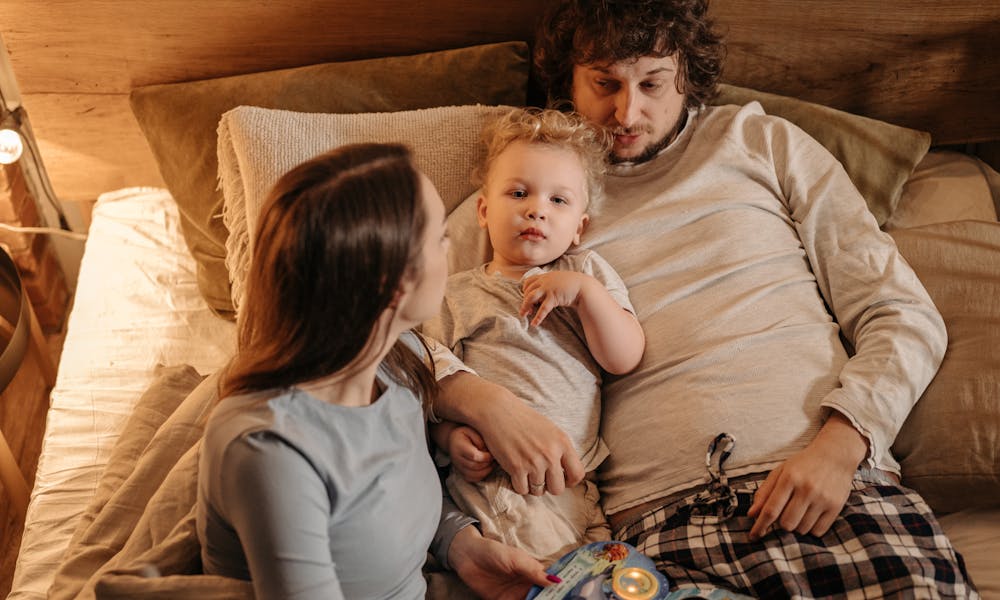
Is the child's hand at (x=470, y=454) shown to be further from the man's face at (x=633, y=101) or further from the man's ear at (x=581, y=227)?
the man's face at (x=633, y=101)

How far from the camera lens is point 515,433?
3.94 ft

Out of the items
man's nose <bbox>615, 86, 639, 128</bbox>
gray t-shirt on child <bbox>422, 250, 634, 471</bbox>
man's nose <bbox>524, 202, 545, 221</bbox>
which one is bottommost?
gray t-shirt on child <bbox>422, 250, 634, 471</bbox>

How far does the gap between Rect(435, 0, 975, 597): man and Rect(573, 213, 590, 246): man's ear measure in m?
0.03

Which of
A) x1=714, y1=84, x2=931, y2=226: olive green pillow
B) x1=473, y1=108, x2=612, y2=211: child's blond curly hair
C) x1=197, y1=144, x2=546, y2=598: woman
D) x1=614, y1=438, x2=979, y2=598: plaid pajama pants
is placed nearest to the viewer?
x1=197, y1=144, x2=546, y2=598: woman

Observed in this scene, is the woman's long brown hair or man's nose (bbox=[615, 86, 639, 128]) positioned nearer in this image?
the woman's long brown hair

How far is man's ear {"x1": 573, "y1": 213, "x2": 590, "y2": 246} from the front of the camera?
1.44 metres

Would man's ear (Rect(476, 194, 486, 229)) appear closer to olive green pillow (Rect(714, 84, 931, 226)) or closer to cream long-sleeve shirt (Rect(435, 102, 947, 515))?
cream long-sleeve shirt (Rect(435, 102, 947, 515))

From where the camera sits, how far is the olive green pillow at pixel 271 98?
5.39ft

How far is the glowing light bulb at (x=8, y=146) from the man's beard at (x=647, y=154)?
4.12 feet

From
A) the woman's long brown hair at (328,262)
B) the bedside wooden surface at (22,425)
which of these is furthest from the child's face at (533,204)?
the bedside wooden surface at (22,425)

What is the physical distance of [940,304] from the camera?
1417 mm

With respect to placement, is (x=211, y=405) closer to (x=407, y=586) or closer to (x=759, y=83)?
(x=407, y=586)

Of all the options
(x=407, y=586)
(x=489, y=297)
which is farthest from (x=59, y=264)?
(x=407, y=586)

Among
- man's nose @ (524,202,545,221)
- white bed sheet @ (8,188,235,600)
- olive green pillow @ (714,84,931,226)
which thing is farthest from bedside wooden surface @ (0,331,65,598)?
olive green pillow @ (714,84,931,226)
